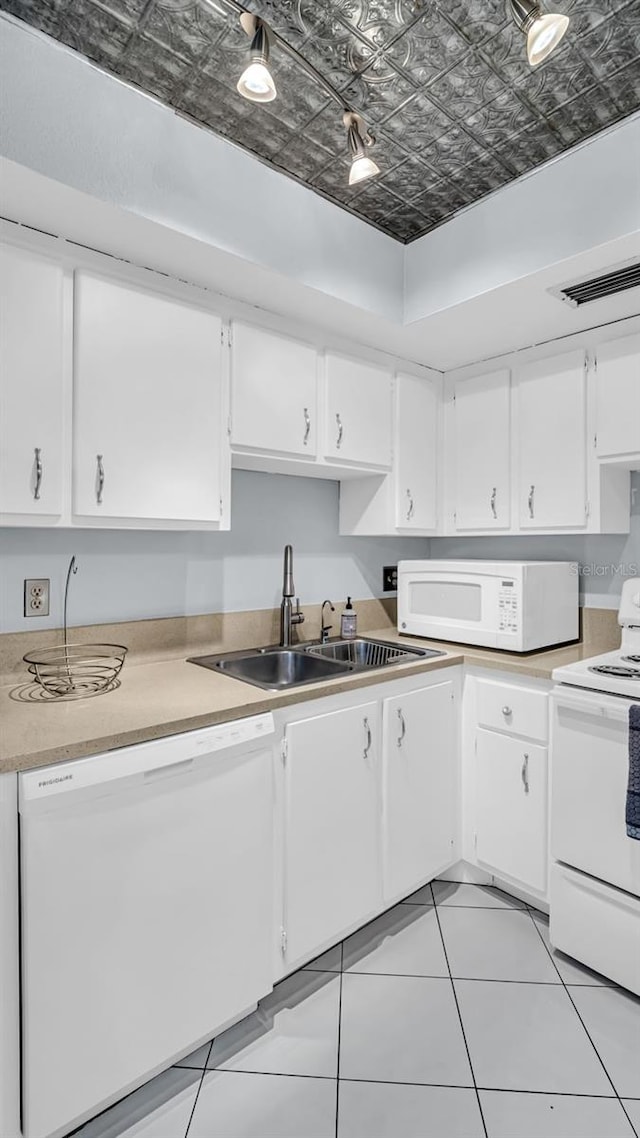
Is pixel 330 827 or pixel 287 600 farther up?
pixel 287 600

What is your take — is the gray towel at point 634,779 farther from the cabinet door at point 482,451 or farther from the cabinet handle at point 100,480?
the cabinet handle at point 100,480

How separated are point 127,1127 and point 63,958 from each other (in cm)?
49

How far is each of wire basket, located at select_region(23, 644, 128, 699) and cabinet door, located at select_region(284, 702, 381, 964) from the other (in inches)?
23.3

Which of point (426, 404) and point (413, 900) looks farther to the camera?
point (426, 404)

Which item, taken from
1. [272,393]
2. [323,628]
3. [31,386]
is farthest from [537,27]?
[323,628]

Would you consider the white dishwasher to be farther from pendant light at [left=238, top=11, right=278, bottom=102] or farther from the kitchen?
pendant light at [left=238, top=11, right=278, bottom=102]

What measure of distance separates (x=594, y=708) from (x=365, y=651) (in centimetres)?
99

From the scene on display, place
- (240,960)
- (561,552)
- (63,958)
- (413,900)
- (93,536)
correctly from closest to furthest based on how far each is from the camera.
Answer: (63,958)
(240,960)
(93,536)
(413,900)
(561,552)

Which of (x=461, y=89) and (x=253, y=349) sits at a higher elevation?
(x=461, y=89)

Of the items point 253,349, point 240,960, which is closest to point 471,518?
point 253,349

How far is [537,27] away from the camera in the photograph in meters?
0.99

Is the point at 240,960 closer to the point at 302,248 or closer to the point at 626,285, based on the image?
the point at 302,248

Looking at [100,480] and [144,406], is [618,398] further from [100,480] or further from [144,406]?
[100,480]

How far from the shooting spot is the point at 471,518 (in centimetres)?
260
